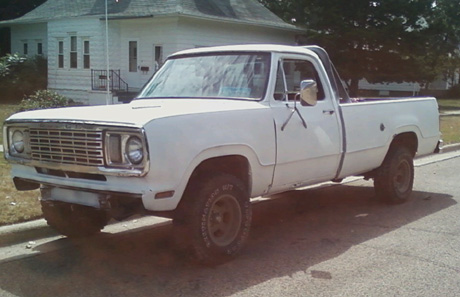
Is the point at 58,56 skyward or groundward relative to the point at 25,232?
skyward

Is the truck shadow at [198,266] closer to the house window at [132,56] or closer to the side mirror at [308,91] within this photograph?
the side mirror at [308,91]

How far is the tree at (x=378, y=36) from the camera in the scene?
1014 inches

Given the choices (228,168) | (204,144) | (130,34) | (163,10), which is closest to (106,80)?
(130,34)

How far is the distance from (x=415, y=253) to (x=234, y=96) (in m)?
2.42

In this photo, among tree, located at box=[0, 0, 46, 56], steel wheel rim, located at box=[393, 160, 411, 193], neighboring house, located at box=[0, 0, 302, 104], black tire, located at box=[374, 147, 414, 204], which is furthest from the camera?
tree, located at box=[0, 0, 46, 56]

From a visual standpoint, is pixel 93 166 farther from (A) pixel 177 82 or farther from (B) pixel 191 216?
(A) pixel 177 82

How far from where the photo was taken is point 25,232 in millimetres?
6203

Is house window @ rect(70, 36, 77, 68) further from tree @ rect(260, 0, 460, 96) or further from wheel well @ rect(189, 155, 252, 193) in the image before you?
wheel well @ rect(189, 155, 252, 193)

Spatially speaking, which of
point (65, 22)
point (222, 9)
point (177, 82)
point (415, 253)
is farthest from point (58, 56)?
point (415, 253)

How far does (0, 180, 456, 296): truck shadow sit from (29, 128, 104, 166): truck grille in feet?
3.32

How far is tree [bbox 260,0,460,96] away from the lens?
25750 mm

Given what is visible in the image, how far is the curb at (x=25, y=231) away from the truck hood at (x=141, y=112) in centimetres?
125

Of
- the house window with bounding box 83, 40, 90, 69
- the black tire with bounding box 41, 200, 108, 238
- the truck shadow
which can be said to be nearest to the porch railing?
the house window with bounding box 83, 40, 90, 69

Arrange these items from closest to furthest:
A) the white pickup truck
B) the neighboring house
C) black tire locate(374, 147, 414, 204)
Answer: the white pickup truck → black tire locate(374, 147, 414, 204) → the neighboring house
